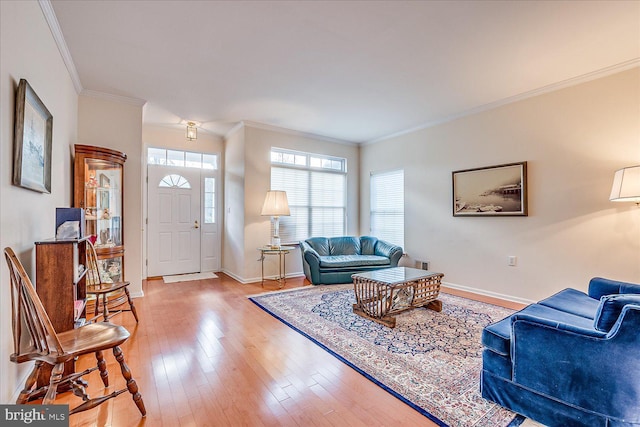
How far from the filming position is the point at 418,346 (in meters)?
2.50

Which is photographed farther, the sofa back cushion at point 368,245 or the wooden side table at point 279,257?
the sofa back cushion at point 368,245

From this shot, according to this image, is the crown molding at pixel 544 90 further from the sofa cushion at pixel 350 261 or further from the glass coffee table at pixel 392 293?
A: the glass coffee table at pixel 392 293

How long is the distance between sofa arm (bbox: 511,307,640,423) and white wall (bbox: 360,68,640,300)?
237 centimetres

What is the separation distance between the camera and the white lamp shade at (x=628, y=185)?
104 inches

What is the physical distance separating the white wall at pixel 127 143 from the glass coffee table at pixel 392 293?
3.00 m

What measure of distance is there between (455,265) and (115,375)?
4.33 m

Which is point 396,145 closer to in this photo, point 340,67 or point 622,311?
point 340,67

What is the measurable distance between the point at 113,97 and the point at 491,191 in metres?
5.22

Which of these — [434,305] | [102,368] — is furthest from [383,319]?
[102,368]

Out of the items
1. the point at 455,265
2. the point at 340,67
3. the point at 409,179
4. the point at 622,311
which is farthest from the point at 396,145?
the point at 622,311

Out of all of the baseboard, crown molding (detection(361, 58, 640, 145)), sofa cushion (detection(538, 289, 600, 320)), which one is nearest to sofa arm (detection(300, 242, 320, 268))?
the baseboard

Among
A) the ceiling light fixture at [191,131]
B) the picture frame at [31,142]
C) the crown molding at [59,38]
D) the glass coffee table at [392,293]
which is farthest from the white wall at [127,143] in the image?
the glass coffee table at [392,293]

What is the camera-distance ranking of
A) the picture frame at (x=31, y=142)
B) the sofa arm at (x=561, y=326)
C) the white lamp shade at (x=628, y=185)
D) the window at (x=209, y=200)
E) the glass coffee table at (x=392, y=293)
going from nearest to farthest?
the sofa arm at (x=561, y=326)
the picture frame at (x=31, y=142)
the white lamp shade at (x=628, y=185)
the glass coffee table at (x=392, y=293)
the window at (x=209, y=200)

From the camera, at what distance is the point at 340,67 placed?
3045 millimetres
